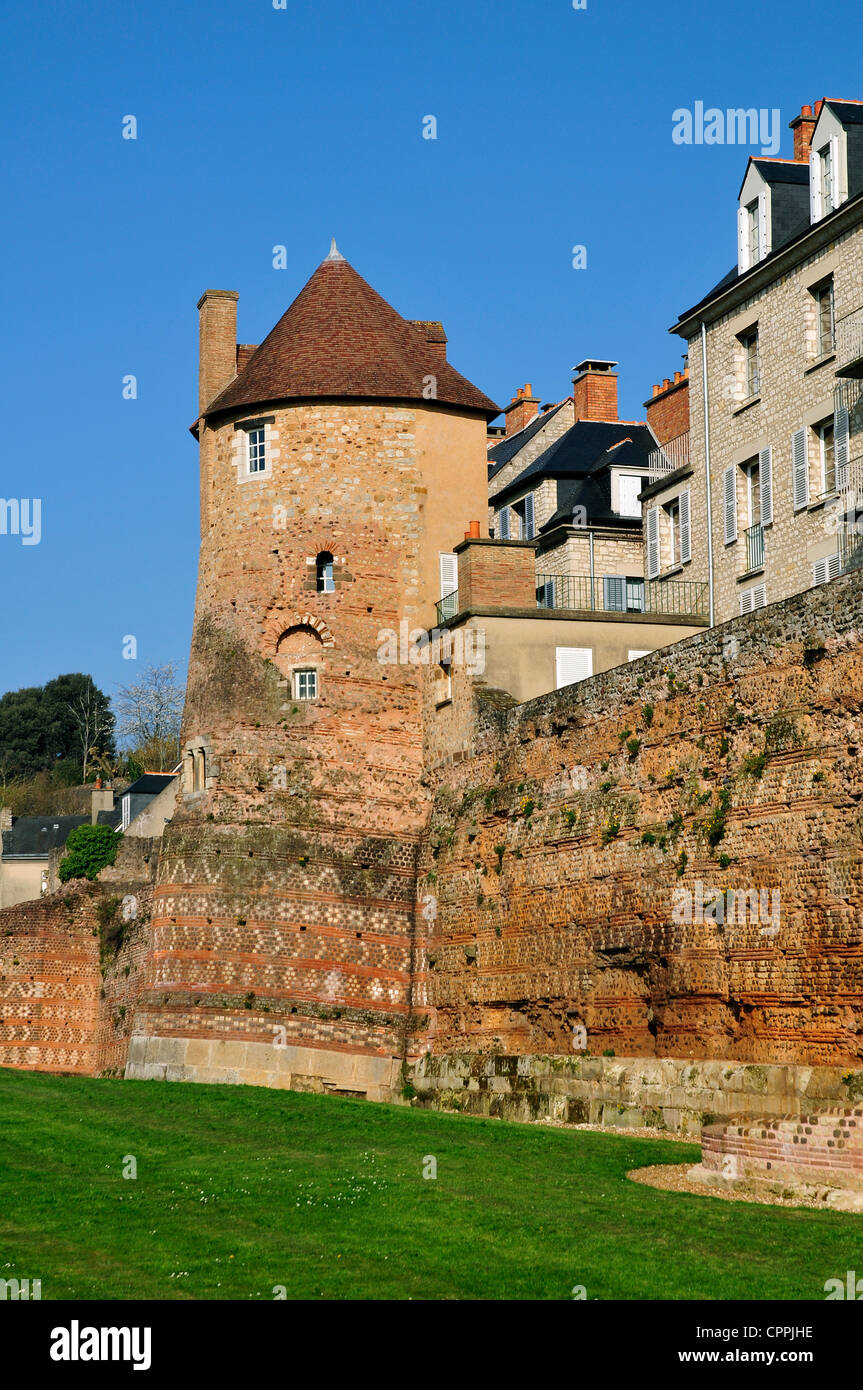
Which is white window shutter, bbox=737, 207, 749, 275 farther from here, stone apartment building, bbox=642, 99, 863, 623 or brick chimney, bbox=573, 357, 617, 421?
brick chimney, bbox=573, 357, 617, 421

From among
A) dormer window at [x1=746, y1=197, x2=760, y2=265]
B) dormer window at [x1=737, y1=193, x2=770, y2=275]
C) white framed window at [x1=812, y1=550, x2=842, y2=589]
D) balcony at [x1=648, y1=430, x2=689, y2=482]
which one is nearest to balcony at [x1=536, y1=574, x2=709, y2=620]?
balcony at [x1=648, y1=430, x2=689, y2=482]

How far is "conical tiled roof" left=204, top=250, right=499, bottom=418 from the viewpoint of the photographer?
35.8m

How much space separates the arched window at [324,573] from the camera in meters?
35.1

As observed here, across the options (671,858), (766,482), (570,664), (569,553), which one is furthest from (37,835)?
(671,858)

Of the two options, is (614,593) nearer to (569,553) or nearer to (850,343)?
(569,553)

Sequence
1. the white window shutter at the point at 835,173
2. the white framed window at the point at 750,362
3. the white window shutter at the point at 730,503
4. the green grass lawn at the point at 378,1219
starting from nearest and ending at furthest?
the green grass lawn at the point at 378,1219
the white window shutter at the point at 835,173
the white framed window at the point at 750,362
the white window shutter at the point at 730,503

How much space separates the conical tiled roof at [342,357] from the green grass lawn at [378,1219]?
52.3 feet

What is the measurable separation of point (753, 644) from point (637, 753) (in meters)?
3.53

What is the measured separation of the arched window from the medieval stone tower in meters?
0.06

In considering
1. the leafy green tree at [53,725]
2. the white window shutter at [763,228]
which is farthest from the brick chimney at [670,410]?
the leafy green tree at [53,725]

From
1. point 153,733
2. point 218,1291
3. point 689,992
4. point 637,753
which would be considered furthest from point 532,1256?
point 153,733

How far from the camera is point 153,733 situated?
87500 millimetres

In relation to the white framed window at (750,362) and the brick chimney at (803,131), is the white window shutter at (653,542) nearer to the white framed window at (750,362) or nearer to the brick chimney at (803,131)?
the white framed window at (750,362)
